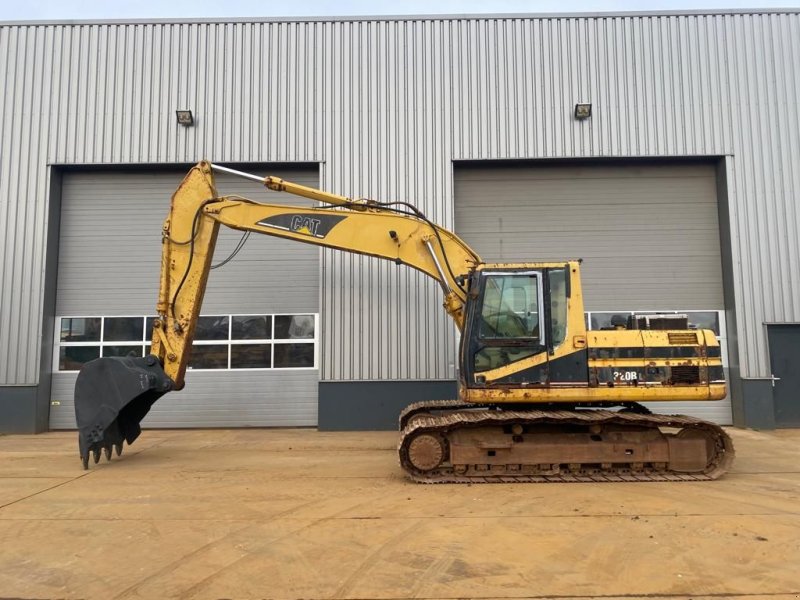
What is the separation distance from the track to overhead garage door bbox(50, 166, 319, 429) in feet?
17.9

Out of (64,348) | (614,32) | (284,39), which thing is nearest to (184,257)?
(64,348)

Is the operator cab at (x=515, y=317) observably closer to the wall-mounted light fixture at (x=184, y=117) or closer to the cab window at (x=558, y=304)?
the cab window at (x=558, y=304)

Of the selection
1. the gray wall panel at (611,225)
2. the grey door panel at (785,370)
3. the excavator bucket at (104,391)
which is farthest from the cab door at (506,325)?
the grey door panel at (785,370)

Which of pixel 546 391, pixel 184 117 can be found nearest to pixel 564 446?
pixel 546 391

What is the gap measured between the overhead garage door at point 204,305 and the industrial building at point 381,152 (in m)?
0.05

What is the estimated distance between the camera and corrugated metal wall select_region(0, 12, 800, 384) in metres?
12.2

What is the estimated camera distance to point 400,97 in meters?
12.4

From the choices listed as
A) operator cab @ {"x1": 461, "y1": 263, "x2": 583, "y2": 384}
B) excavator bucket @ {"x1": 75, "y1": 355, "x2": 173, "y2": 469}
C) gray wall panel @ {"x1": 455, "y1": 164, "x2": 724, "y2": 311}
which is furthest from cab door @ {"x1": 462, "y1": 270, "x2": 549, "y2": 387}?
gray wall panel @ {"x1": 455, "y1": 164, "x2": 724, "y2": 311}

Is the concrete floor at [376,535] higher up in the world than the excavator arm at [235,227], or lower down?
lower down

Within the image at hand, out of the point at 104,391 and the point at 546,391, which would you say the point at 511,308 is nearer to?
the point at 546,391

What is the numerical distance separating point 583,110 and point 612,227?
2.75 metres

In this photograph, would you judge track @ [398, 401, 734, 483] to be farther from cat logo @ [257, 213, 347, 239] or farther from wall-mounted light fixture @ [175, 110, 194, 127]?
wall-mounted light fixture @ [175, 110, 194, 127]

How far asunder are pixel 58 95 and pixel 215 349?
7.02 metres

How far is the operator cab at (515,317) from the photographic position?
7352 millimetres
